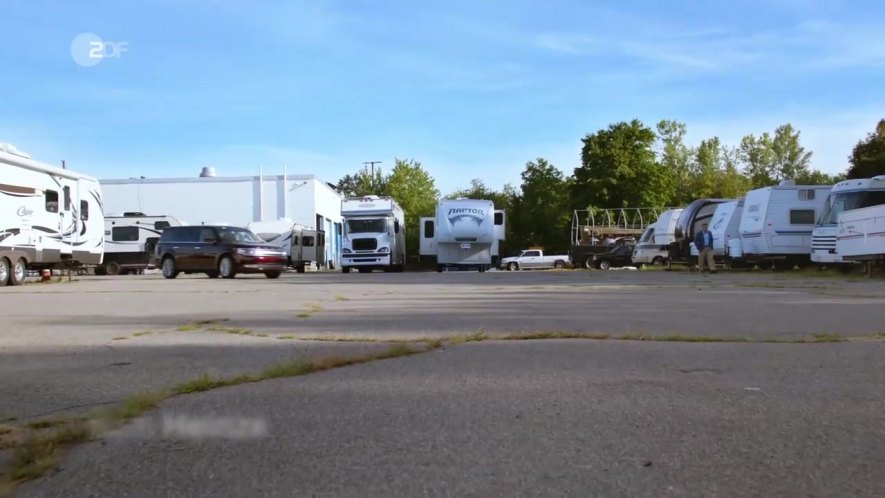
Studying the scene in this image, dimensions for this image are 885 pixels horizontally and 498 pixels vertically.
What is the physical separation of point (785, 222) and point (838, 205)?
3.15 m

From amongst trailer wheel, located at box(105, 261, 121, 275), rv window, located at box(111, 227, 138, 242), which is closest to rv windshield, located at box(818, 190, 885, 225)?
rv window, located at box(111, 227, 138, 242)

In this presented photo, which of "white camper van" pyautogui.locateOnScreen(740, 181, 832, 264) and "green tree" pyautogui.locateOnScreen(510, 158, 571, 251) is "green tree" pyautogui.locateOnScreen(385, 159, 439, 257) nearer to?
"green tree" pyautogui.locateOnScreen(510, 158, 571, 251)

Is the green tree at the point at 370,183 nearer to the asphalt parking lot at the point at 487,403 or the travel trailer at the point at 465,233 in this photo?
the travel trailer at the point at 465,233

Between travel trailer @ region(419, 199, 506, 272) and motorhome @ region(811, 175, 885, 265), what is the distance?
13856mm

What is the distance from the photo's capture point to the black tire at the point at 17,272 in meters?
19.3

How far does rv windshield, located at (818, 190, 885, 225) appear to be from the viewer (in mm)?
21062

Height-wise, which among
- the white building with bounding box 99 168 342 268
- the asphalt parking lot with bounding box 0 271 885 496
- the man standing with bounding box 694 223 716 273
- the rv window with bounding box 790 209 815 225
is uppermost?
the white building with bounding box 99 168 342 268

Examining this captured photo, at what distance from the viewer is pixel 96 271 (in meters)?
35.3

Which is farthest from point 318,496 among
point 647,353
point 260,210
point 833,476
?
point 260,210

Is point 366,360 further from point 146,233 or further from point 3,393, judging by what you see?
point 146,233

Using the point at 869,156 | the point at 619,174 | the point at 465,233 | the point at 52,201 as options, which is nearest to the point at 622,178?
the point at 619,174

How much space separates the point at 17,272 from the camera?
64.1ft

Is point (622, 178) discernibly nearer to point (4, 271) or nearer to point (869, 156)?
point (869, 156)

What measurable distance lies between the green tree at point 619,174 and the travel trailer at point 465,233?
103 feet
